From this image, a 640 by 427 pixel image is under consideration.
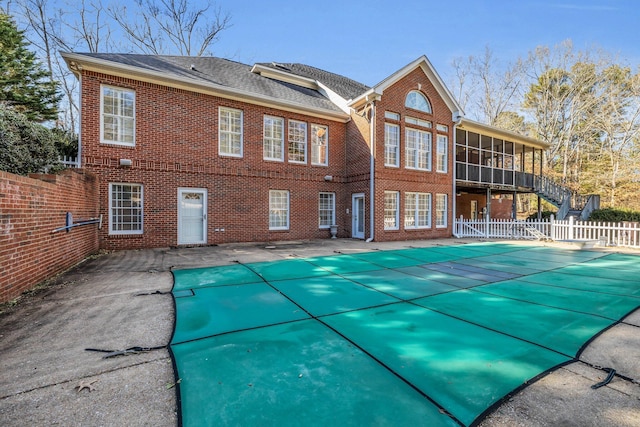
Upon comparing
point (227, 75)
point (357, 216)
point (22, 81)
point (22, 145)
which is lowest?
point (357, 216)

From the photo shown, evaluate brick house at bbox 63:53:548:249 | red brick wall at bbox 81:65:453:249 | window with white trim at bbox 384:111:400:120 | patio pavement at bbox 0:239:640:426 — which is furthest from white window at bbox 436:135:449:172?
patio pavement at bbox 0:239:640:426

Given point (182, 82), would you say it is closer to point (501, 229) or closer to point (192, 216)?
point (192, 216)

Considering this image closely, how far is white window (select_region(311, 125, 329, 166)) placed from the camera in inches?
535

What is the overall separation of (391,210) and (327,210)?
10.3 ft

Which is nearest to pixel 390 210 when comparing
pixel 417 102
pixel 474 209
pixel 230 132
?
pixel 417 102

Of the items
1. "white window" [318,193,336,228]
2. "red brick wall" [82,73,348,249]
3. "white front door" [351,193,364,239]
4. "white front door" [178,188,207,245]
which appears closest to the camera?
"red brick wall" [82,73,348,249]

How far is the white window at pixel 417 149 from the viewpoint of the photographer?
47.2 feet

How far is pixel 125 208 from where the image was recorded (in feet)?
32.0

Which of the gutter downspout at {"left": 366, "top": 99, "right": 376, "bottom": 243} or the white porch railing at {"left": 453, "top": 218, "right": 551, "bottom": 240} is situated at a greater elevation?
the gutter downspout at {"left": 366, "top": 99, "right": 376, "bottom": 243}

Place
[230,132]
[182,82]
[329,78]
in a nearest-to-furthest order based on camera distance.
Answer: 1. [182,82]
2. [230,132]
3. [329,78]

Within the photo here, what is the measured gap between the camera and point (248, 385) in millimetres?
2420

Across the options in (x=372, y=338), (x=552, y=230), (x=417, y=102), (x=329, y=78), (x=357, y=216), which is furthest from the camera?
(x=329, y=78)

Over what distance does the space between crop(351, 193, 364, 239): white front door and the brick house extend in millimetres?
68

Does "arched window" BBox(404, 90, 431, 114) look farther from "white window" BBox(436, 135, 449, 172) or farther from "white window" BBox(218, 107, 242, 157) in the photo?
"white window" BBox(218, 107, 242, 157)
